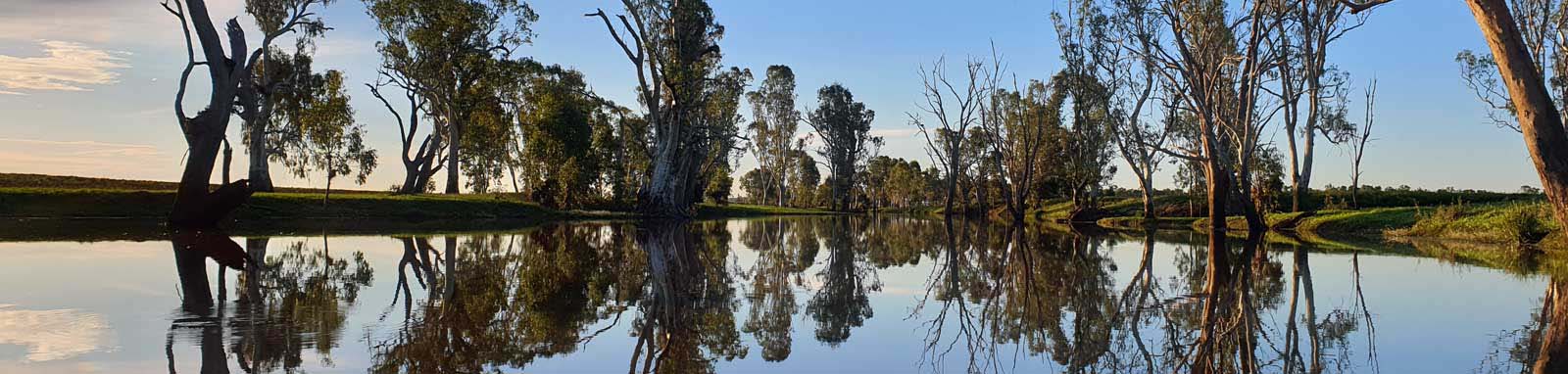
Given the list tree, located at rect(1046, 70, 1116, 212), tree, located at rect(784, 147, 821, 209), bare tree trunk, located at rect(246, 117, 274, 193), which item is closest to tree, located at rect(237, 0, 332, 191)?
bare tree trunk, located at rect(246, 117, 274, 193)

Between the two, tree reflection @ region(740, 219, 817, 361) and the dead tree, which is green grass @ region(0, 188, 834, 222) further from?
tree reflection @ region(740, 219, 817, 361)

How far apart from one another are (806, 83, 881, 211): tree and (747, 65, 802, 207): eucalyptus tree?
2260 mm

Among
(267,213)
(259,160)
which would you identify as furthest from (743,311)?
(259,160)

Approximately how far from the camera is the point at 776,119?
230ft

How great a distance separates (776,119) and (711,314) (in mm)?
63609

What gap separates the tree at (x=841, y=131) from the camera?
68.9 metres

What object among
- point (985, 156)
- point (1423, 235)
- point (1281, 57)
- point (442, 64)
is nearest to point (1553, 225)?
point (1423, 235)

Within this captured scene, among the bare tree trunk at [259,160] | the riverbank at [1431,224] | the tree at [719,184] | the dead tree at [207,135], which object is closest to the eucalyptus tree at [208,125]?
the dead tree at [207,135]

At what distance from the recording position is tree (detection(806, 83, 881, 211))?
226 ft

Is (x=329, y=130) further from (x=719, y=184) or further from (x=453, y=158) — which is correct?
(x=719, y=184)

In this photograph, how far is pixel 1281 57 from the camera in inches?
966

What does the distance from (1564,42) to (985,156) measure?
114ft

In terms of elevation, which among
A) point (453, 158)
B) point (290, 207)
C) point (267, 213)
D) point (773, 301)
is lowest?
point (773, 301)

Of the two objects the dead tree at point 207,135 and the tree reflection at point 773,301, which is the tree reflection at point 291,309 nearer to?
the tree reflection at point 773,301
